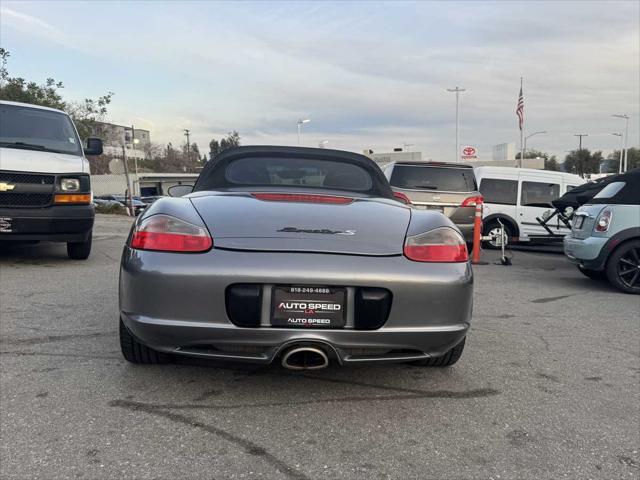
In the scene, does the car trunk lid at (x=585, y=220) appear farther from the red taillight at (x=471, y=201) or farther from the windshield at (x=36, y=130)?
the windshield at (x=36, y=130)

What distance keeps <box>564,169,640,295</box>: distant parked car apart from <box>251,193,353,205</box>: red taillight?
4.67 meters

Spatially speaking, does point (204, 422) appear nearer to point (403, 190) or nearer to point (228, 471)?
point (228, 471)

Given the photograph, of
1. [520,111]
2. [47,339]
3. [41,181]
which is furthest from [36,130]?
[520,111]

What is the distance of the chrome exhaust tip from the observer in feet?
7.68

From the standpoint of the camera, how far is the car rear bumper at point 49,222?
618 cm

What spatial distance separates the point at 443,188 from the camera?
903cm

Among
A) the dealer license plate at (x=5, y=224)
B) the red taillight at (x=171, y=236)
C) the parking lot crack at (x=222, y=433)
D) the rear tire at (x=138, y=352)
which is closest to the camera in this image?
the parking lot crack at (x=222, y=433)

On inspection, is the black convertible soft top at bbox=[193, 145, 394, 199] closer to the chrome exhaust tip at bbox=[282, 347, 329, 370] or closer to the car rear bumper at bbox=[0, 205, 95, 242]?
the chrome exhaust tip at bbox=[282, 347, 329, 370]

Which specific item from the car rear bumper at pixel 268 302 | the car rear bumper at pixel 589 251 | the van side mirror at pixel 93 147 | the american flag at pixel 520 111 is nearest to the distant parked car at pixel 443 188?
the car rear bumper at pixel 589 251

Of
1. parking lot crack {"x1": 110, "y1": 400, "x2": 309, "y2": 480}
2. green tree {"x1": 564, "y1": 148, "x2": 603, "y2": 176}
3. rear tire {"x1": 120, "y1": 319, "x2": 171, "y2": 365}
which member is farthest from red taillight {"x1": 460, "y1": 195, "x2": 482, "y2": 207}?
green tree {"x1": 564, "y1": 148, "x2": 603, "y2": 176}

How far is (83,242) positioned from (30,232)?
0.88 m

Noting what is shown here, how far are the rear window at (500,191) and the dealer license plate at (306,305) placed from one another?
34.5 ft

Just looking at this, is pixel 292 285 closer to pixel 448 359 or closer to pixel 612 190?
pixel 448 359

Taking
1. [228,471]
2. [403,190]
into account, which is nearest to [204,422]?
[228,471]
